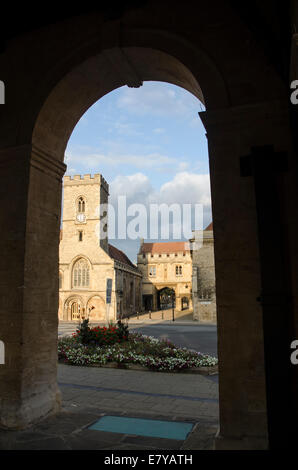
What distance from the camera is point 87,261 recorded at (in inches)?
1617

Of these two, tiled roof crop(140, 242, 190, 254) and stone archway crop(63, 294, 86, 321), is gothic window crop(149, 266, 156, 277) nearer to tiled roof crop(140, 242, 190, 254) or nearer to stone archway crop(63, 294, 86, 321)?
tiled roof crop(140, 242, 190, 254)

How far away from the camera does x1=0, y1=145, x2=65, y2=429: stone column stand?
14.9 ft

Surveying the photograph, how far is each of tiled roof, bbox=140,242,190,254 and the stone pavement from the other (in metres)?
51.8

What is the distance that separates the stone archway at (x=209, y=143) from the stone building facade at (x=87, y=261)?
1285 inches

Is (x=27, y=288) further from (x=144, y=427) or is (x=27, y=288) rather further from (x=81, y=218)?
(x=81, y=218)

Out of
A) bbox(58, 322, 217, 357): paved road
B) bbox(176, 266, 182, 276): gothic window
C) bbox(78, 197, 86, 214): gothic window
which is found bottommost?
bbox(58, 322, 217, 357): paved road

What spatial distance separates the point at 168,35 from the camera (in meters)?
4.51

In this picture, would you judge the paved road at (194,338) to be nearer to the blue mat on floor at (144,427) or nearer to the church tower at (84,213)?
the blue mat on floor at (144,427)

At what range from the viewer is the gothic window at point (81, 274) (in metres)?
40.5

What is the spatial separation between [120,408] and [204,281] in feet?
97.1

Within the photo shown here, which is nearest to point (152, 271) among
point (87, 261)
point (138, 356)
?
point (87, 261)

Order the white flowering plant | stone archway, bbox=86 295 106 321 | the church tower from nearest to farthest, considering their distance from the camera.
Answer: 1. the white flowering plant
2. stone archway, bbox=86 295 106 321
3. the church tower

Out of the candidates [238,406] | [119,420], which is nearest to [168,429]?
[119,420]

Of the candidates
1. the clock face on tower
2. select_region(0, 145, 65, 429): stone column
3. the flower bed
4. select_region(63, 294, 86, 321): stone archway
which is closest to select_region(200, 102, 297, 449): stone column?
select_region(0, 145, 65, 429): stone column
